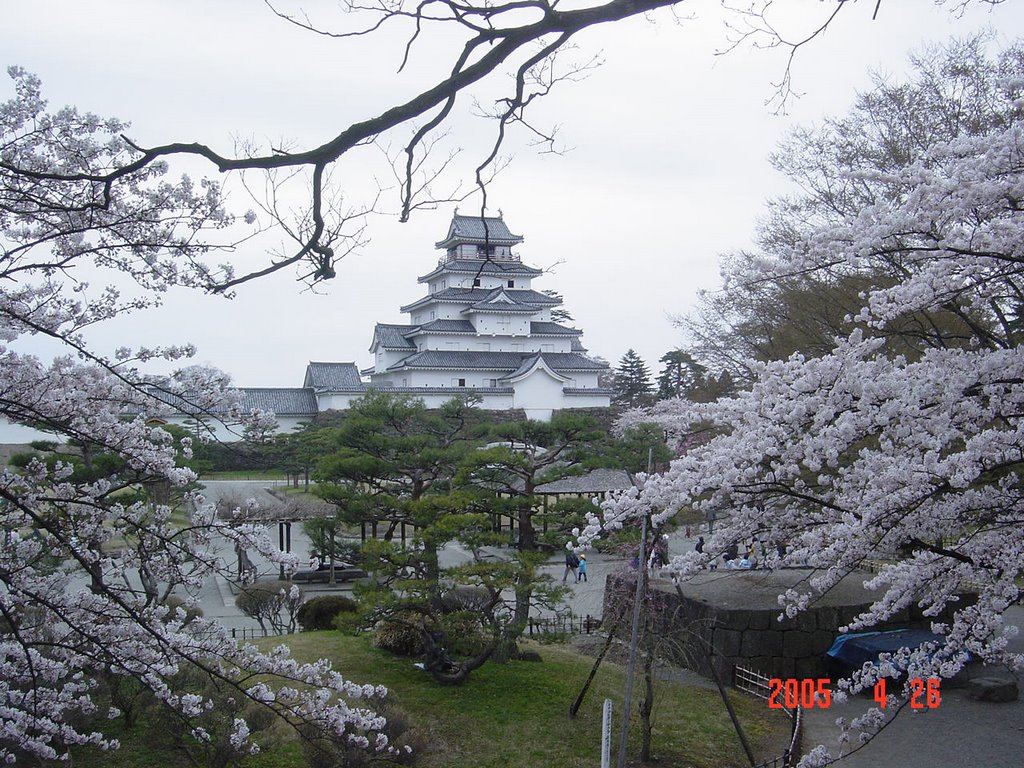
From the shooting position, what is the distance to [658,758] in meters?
8.00

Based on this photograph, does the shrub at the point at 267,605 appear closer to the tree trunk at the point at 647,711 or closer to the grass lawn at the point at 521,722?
the grass lawn at the point at 521,722

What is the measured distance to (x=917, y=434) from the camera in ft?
10.5

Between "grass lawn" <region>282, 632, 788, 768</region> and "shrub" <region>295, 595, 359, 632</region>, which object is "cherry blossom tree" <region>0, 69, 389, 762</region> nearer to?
"grass lawn" <region>282, 632, 788, 768</region>

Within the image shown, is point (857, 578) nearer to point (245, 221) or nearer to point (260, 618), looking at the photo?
point (260, 618)

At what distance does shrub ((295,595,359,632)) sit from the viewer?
12688 millimetres

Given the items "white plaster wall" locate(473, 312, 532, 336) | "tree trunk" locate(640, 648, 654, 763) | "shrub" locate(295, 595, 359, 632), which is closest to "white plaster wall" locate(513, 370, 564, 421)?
Answer: "white plaster wall" locate(473, 312, 532, 336)

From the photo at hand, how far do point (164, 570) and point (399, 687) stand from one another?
20.5ft

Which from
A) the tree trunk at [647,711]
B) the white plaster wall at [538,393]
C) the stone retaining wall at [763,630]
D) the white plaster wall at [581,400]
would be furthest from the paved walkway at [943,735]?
the white plaster wall at [581,400]

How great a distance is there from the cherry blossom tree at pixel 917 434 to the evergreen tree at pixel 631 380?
33.5 m

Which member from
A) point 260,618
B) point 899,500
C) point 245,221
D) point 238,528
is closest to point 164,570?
point 238,528

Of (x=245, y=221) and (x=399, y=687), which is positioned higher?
(x=245, y=221)

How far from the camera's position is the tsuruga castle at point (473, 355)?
32.2 metres

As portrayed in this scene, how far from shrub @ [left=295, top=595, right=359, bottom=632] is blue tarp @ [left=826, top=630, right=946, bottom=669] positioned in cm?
685

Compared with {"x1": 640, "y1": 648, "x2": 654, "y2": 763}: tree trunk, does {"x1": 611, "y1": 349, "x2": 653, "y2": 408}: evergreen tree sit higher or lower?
higher
